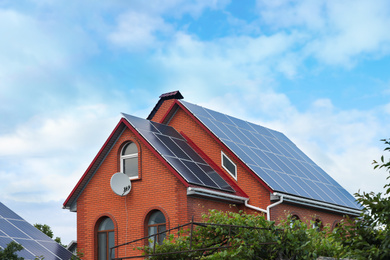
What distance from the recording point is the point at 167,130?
2547 centimetres

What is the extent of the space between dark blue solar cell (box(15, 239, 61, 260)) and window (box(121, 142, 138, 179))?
4.81 m

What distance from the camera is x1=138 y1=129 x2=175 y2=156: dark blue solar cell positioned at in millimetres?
22609

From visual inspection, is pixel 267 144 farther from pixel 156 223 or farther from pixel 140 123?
pixel 156 223

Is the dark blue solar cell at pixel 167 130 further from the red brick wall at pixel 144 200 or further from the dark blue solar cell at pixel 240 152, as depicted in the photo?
the dark blue solar cell at pixel 240 152

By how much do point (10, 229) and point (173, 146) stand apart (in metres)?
7.26

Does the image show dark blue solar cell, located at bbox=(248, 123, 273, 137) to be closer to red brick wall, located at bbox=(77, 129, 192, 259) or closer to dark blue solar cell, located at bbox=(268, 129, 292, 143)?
dark blue solar cell, located at bbox=(268, 129, 292, 143)

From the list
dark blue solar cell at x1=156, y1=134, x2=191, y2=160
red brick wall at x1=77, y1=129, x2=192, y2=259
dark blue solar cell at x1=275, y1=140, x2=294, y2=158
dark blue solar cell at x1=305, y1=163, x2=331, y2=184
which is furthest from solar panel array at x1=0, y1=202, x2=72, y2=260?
dark blue solar cell at x1=305, y1=163, x2=331, y2=184

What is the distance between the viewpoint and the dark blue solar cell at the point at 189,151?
24.2 m

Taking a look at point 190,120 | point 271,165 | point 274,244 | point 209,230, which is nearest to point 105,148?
point 190,120

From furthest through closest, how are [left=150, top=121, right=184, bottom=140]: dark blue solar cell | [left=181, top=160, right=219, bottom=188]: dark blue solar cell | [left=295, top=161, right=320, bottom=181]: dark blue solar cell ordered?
[left=295, top=161, right=320, bottom=181]: dark blue solar cell
[left=150, top=121, right=184, bottom=140]: dark blue solar cell
[left=181, top=160, right=219, bottom=188]: dark blue solar cell

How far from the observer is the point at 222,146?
24.6 m

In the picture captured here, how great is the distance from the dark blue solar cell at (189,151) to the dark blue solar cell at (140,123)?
3.70 ft

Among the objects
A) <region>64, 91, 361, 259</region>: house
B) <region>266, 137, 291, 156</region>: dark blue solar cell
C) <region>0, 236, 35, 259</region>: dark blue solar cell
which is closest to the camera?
<region>0, 236, 35, 259</region>: dark blue solar cell

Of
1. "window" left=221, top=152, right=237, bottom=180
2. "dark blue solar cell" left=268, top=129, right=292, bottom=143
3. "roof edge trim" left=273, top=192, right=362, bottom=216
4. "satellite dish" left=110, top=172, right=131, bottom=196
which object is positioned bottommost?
"roof edge trim" left=273, top=192, right=362, bottom=216
